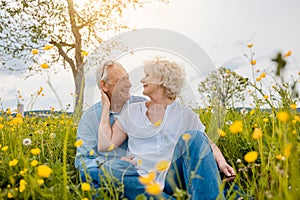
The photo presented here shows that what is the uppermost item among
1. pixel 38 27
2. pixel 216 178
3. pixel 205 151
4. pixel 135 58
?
pixel 38 27

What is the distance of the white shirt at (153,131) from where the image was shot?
2711mm

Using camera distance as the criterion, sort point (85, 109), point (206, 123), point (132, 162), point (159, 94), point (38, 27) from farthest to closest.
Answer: point (38, 27), point (206, 123), point (85, 109), point (159, 94), point (132, 162)

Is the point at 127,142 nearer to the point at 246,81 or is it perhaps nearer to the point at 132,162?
the point at 132,162

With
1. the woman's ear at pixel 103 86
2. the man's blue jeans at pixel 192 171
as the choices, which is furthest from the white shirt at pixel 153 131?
the woman's ear at pixel 103 86

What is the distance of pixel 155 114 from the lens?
2877mm

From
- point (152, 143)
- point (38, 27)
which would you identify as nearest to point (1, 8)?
point (38, 27)

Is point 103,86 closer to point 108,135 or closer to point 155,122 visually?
point 108,135

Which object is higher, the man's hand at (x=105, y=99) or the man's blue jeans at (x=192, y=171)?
the man's hand at (x=105, y=99)

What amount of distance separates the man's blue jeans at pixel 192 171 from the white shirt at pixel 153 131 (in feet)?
0.38

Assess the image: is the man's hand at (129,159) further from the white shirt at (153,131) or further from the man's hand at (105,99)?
the man's hand at (105,99)

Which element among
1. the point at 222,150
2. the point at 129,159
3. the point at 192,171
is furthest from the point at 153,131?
the point at 222,150

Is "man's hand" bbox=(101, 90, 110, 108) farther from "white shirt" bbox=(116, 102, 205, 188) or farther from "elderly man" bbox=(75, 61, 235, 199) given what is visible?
"white shirt" bbox=(116, 102, 205, 188)

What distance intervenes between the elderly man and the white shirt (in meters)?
0.10

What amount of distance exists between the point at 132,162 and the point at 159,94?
542 mm
